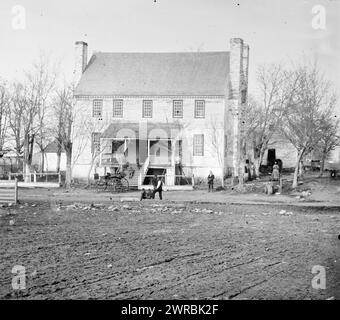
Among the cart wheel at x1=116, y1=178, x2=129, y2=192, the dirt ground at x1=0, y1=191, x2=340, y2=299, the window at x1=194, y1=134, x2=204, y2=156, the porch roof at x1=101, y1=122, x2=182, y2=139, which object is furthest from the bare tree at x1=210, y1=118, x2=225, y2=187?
the dirt ground at x1=0, y1=191, x2=340, y2=299

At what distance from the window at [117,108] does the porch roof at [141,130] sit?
966 mm

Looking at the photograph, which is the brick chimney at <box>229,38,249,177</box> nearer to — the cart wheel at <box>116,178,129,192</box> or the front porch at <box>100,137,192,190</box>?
the front porch at <box>100,137,192,190</box>

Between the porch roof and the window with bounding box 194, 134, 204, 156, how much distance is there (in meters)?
1.61

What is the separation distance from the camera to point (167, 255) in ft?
32.3

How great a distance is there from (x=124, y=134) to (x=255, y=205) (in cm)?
1765

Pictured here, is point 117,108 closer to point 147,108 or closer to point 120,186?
point 147,108

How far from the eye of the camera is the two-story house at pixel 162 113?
124 feet

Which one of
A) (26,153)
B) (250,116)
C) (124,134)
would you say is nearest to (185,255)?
(124,134)

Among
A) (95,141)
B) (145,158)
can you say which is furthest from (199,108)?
(95,141)

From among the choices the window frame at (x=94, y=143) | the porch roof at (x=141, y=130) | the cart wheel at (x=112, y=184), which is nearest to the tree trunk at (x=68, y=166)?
the window frame at (x=94, y=143)

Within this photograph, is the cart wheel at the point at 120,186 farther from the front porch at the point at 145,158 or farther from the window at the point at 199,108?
the window at the point at 199,108

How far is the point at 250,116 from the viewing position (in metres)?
43.2

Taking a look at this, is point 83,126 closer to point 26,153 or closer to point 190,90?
point 26,153

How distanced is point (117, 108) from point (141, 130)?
3116 mm
